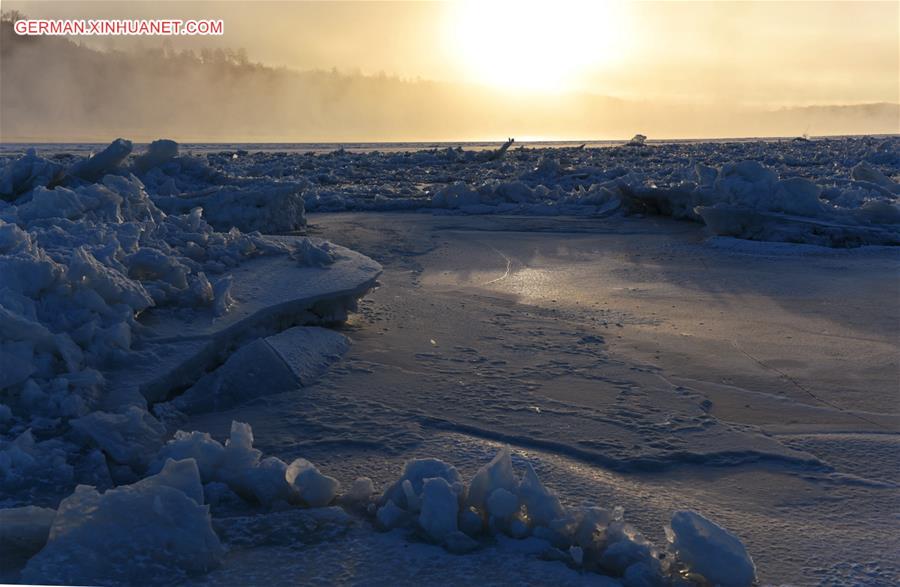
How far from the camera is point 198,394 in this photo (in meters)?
2.71

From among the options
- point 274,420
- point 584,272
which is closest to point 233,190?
point 584,272

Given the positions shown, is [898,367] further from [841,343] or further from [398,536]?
[398,536]

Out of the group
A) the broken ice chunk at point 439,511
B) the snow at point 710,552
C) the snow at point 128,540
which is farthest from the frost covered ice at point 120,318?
the snow at point 710,552

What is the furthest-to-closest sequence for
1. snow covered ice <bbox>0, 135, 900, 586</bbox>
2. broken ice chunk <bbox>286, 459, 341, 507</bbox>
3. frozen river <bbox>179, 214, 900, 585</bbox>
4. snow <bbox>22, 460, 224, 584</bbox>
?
frozen river <bbox>179, 214, 900, 585</bbox> → broken ice chunk <bbox>286, 459, 341, 507</bbox> → snow covered ice <bbox>0, 135, 900, 586</bbox> → snow <bbox>22, 460, 224, 584</bbox>

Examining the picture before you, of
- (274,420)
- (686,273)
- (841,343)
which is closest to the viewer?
(274,420)

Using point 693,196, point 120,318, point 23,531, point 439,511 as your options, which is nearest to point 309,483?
point 439,511

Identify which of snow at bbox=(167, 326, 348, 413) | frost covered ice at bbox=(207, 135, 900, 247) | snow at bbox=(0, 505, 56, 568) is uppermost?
frost covered ice at bbox=(207, 135, 900, 247)

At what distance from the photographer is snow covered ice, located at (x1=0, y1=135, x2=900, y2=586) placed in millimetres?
1656

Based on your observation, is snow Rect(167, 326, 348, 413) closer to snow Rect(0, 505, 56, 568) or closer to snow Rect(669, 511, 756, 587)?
snow Rect(0, 505, 56, 568)

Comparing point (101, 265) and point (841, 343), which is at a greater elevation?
point (101, 265)

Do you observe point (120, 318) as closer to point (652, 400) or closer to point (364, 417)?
point (364, 417)

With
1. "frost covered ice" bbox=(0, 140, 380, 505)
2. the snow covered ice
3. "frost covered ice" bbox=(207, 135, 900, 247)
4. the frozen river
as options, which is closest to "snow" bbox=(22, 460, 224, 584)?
the snow covered ice

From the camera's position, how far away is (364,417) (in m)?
2.58

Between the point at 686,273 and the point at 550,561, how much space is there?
4.19 m
